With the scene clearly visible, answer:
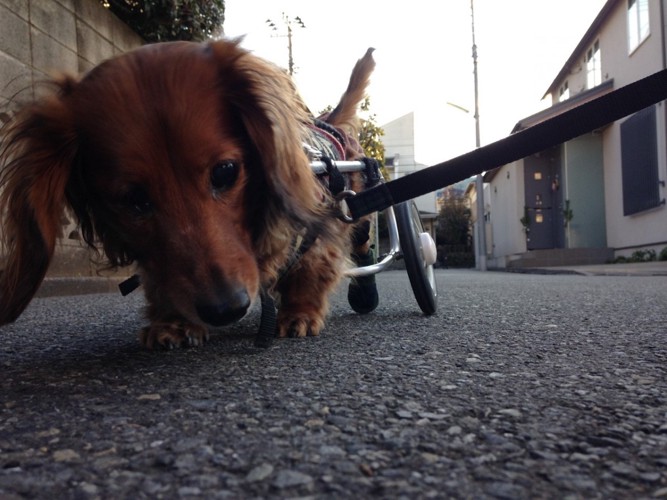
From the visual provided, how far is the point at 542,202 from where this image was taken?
19.3m

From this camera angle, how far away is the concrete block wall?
417 centimetres

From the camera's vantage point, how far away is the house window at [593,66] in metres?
15.6

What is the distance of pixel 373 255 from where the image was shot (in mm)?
3299

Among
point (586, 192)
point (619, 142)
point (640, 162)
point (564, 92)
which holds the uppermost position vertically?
point (564, 92)

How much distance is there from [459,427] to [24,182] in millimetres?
1307

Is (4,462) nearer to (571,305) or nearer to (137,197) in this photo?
(137,197)

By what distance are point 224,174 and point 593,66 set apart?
17.1 m

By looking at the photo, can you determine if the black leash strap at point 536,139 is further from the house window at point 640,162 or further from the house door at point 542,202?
the house door at point 542,202

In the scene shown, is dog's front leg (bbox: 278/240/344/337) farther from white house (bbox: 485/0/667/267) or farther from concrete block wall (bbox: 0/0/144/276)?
white house (bbox: 485/0/667/267)

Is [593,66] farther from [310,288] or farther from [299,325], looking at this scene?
[299,325]

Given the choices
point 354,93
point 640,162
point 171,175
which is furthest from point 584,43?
point 171,175

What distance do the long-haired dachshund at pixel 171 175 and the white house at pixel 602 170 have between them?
1090 centimetres

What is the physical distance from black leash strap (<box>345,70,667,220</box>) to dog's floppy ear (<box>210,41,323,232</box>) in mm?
329

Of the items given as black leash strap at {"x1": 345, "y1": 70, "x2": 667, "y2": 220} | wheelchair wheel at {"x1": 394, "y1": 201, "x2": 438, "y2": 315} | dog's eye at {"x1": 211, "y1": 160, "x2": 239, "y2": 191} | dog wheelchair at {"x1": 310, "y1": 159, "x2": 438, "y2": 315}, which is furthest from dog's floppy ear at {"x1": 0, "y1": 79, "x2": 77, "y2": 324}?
wheelchair wheel at {"x1": 394, "y1": 201, "x2": 438, "y2": 315}
